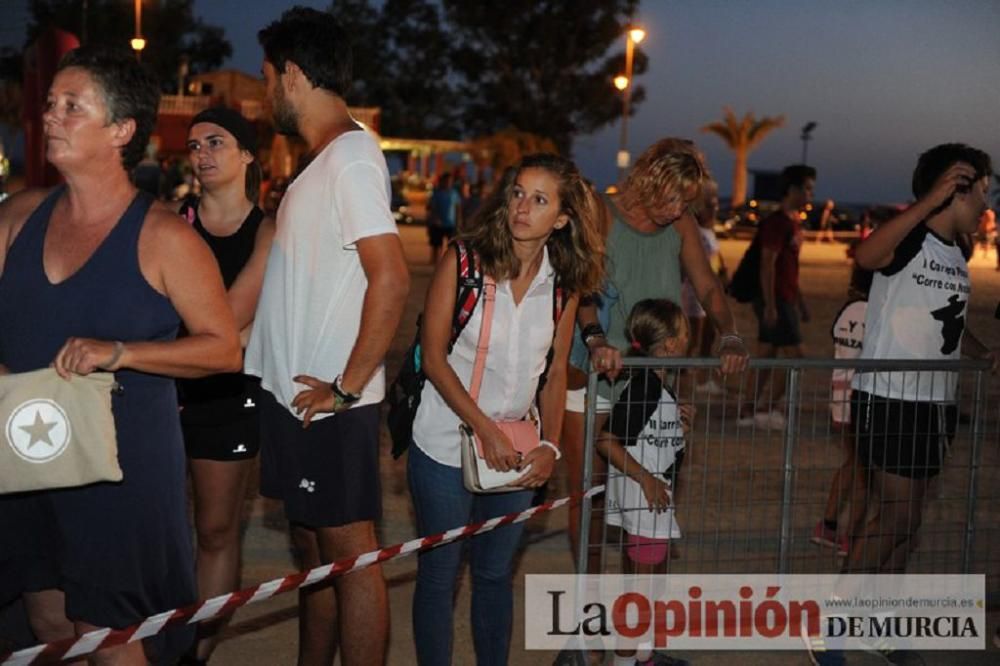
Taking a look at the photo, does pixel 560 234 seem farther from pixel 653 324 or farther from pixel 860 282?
pixel 860 282

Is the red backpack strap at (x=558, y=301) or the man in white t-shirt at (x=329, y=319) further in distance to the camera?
the red backpack strap at (x=558, y=301)

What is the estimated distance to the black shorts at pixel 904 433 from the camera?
192 inches

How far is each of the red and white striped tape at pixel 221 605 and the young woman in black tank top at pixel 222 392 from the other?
70 cm

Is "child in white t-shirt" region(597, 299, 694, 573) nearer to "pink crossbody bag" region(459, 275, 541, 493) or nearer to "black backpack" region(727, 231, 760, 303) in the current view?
"pink crossbody bag" region(459, 275, 541, 493)

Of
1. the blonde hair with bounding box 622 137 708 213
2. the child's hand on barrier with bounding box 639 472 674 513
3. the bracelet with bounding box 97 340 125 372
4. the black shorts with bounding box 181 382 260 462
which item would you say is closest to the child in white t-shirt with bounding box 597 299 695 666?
the child's hand on barrier with bounding box 639 472 674 513

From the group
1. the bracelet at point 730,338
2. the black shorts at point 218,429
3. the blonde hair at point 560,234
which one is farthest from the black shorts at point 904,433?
the black shorts at point 218,429

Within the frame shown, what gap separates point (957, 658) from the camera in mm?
5168

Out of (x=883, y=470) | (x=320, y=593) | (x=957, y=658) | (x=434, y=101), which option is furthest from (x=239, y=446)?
(x=434, y=101)

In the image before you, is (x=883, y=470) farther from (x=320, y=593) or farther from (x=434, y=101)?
(x=434, y=101)

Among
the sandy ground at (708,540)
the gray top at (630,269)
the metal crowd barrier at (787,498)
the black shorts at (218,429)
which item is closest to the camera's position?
the black shorts at (218,429)

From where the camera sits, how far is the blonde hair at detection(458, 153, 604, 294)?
13.1 ft

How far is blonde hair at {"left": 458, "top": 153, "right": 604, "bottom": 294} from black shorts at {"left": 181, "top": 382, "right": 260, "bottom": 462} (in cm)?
104

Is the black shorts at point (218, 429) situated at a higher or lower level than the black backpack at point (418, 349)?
lower

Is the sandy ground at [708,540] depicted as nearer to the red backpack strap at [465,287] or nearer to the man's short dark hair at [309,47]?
the red backpack strap at [465,287]
